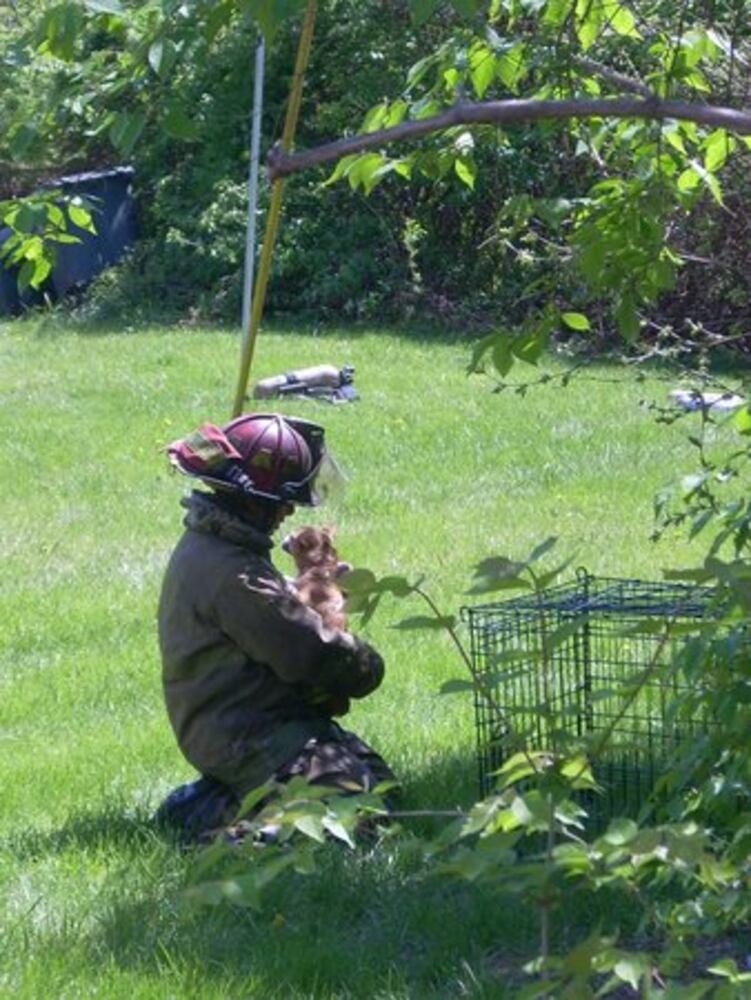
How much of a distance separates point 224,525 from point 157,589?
159 inches

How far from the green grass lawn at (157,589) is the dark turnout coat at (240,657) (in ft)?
1.18

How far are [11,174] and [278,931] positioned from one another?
67.9ft

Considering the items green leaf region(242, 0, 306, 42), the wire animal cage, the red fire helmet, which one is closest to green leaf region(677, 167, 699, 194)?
the wire animal cage

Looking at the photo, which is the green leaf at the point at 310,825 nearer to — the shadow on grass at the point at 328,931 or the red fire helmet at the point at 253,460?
the shadow on grass at the point at 328,931

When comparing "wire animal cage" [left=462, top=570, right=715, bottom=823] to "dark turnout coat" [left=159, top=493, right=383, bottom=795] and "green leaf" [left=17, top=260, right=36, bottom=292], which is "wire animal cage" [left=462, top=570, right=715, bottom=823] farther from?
"green leaf" [left=17, top=260, right=36, bottom=292]

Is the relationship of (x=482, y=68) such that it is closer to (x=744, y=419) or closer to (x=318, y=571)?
(x=744, y=419)

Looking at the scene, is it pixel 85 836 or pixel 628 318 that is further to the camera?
pixel 85 836

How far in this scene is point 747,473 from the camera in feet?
38.5

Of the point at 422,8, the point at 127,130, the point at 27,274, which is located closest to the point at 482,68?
the point at 27,274

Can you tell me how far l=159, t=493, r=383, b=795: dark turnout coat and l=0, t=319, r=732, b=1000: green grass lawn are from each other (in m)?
0.36

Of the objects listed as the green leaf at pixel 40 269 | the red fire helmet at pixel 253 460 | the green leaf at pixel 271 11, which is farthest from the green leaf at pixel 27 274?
the green leaf at pixel 271 11

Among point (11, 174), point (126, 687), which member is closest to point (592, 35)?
point (126, 687)

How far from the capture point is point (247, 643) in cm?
631

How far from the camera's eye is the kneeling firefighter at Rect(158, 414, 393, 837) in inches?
247
